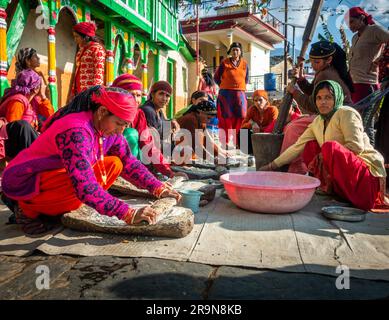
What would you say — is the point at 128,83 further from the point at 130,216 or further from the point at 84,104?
the point at 130,216

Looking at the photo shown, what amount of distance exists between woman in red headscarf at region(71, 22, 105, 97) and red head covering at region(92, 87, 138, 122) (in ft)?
5.79

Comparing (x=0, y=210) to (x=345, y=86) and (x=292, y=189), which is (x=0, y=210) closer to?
(x=292, y=189)

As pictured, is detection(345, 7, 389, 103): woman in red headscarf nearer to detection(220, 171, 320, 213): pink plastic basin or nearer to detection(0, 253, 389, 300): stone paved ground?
detection(220, 171, 320, 213): pink plastic basin

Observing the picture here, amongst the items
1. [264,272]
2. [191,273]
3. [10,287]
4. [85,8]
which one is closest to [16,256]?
[10,287]

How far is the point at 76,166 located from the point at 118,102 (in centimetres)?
40

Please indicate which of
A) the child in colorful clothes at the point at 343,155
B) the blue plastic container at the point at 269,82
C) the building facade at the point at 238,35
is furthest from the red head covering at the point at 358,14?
the blue plastic container at the point at 269,82

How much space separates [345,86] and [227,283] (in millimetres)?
2866

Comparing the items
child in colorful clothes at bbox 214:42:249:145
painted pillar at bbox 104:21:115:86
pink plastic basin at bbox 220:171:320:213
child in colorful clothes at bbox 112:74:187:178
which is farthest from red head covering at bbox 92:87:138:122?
painted pillar at bbox 104:21:115:86

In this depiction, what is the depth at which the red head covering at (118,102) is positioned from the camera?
1852mm

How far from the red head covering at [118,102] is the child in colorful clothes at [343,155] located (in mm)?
1627

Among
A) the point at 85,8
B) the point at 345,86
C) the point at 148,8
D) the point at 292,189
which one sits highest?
the point at 148,8

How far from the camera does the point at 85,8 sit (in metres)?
5.73

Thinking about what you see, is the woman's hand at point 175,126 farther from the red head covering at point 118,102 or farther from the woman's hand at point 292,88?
the red head covering at point 118,102

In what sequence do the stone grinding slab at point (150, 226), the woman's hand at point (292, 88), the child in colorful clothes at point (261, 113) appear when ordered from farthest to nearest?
the child in colorful clothes at point (261, 113)
the woman's hand at point (292, 88)
the stone grinding slab at point (150, 226)
